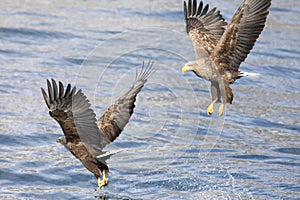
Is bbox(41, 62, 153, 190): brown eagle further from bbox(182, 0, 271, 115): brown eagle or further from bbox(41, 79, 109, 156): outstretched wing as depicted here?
bbox(182, 0, 271, 115): brown eagle

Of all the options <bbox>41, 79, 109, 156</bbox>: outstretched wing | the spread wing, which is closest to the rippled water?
<bbox>41, 79, 109, 156</bbox>: outstretched wing

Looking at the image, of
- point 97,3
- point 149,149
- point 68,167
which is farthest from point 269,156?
point 97,3

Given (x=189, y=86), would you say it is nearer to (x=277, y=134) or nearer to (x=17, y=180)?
(x=277, y=134)

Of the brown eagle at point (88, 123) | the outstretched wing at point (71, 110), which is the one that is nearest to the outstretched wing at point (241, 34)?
the brown eagle at point (88, 123)

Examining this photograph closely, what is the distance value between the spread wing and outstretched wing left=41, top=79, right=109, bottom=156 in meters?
2.12

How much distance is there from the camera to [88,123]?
284 inches

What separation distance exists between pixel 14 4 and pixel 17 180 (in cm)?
784

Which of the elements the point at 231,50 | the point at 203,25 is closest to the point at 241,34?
the point at 231,50

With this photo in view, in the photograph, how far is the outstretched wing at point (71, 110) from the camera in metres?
7.00

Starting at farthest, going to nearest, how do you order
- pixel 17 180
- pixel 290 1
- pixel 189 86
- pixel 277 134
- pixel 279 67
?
1. pixel 290 1
2. pixel 279 67
3. pixel 189 86
4. pixel 277 134
5. pixel 17 180

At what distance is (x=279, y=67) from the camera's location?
43.7 feet

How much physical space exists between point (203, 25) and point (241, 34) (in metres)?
1.09

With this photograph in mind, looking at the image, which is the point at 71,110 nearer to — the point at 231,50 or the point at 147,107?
the point at 231,50

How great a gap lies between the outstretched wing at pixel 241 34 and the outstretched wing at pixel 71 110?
176 cm
